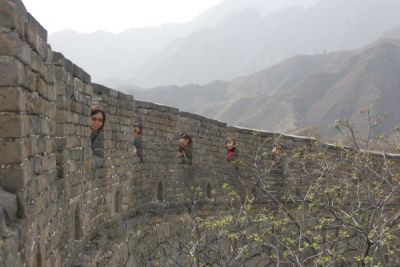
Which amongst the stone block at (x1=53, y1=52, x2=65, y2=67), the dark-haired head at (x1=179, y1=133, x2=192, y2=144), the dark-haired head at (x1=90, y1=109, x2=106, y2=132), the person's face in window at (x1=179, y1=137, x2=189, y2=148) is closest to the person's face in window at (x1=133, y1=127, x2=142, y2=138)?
the dark-haired head at (x1=179, y1=133, x2=192, y2=144)

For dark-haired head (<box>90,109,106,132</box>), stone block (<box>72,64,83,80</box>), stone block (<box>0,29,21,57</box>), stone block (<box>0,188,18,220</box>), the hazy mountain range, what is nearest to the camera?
Result: stone block (<box>0,188,18,220</box>)

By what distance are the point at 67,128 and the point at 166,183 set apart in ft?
15.7

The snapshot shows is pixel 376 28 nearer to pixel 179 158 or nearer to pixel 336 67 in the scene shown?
pixel 336 67

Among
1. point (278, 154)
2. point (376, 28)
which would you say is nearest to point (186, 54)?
point (376, 28)

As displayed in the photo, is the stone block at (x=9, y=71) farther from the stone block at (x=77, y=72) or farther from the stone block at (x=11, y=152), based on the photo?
the stone block at (x=77, y=72)

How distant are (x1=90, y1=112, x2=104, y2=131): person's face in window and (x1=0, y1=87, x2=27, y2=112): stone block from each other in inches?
155

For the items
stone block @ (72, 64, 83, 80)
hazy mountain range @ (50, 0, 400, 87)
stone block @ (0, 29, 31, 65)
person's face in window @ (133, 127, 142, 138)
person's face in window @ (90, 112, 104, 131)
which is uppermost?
hazy mountain range @ (50, 0, 400, 87)

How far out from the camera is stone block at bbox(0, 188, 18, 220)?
9.45 ft

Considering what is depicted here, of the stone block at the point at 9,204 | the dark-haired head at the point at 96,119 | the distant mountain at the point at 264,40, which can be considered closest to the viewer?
the stone block at the point at 9,204

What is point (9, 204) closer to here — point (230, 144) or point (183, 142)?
point (183, 142)

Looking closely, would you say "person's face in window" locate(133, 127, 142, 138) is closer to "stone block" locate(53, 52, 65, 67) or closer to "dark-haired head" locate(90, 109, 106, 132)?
"dark-haired head" locate(90, 109, 106, 132)

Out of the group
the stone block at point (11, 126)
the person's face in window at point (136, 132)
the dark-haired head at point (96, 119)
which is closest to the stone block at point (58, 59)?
the dark-haired head at point (96, 119)

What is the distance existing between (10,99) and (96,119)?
13.1ft

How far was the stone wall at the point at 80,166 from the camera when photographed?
308 centimetres
